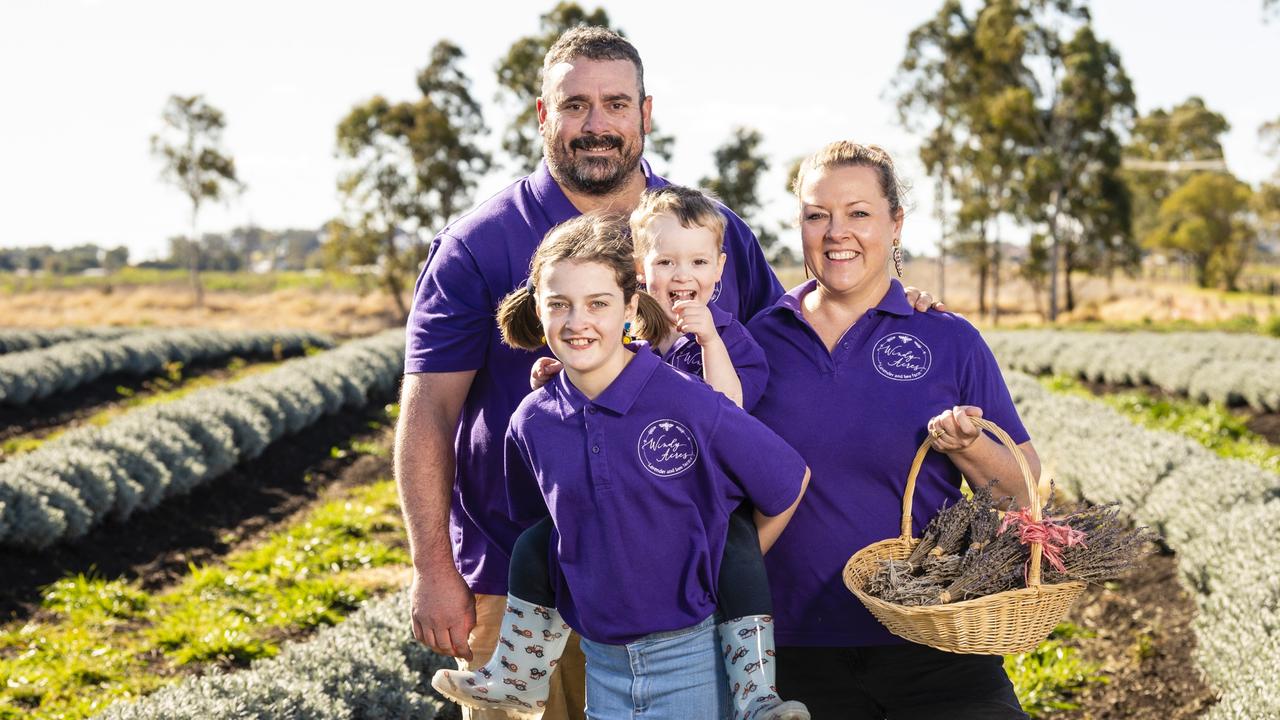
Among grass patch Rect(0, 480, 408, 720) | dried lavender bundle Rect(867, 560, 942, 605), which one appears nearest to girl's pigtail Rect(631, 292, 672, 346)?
dried lavender bundle Rect(867, 560, 942, 605)

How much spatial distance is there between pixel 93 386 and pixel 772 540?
16.4 metres

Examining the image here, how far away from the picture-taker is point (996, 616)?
248cm

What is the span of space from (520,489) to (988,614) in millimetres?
1252

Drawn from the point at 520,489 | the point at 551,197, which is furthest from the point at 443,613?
the point at 551,197

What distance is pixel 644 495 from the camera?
102 inches

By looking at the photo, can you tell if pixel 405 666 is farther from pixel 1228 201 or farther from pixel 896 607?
pixel 1228 201

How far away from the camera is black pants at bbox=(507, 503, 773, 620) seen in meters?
2.62

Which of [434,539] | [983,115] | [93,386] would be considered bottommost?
[93,386]

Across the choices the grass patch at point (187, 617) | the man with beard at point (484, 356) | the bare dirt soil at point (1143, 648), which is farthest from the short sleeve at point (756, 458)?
the grass patch at point (187, 617)

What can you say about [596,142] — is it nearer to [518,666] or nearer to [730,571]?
[730,571]

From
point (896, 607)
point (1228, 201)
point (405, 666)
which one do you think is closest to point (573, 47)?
point (896, 607)

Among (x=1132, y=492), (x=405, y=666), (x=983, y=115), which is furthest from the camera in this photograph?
(x=983, y=115)

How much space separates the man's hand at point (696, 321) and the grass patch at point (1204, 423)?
8.34m

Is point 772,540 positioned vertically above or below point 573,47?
below
